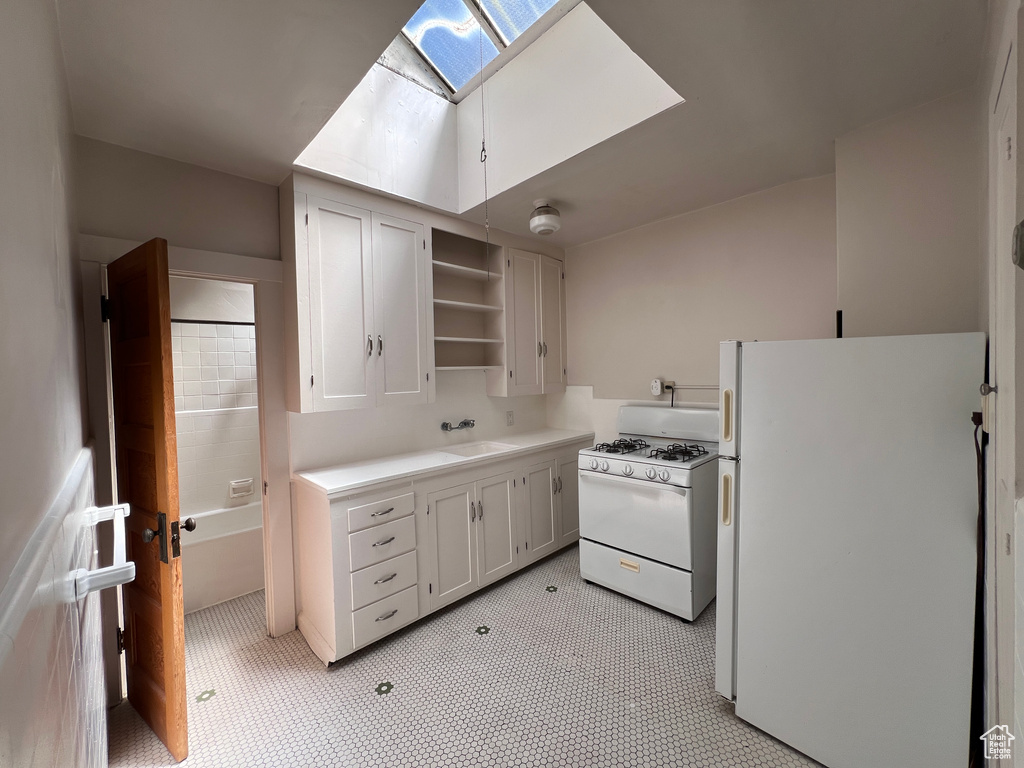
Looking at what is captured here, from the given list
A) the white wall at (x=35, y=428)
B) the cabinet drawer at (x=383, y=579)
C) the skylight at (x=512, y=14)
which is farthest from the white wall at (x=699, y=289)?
the white wall at (x=35, y=428)

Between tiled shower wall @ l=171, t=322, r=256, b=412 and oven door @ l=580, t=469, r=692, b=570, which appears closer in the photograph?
oven door @ l=580, t=469, r=692, b=570

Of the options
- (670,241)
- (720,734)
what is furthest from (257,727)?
(670,241)

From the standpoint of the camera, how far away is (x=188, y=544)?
2.66m

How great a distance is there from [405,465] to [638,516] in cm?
141

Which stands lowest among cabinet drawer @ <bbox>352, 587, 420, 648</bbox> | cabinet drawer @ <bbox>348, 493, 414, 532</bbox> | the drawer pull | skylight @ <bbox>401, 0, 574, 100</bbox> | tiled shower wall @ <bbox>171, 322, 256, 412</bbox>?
cabinet drawer @ <bbox>352, 587, 420, 648</bbox>

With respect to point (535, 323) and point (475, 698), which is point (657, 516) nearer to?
point (475, 698)

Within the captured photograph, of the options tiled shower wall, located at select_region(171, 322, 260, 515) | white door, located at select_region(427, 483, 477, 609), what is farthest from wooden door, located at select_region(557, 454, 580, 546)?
tiled shower wall, located at select_region(171, 322, 260, 515)

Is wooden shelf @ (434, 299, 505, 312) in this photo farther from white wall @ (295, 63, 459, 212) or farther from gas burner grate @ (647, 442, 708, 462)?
gas burner grate @ (647, 442, 708, 462)

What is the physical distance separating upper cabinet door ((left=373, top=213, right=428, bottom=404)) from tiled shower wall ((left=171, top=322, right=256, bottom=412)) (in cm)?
120

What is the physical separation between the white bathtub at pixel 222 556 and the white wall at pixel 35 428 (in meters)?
1.70

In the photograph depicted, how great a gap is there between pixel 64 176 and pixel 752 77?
7.55 ft

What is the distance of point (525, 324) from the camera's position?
134 inches

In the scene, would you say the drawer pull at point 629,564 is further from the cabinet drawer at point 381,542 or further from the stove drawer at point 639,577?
the cabinet drawer at point 381,542

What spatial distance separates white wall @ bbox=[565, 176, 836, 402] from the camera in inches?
98.0
